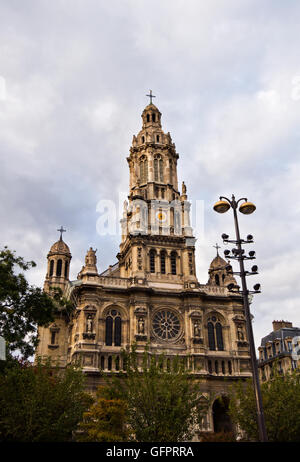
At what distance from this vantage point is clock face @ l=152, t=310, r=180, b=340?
46688 millimetres

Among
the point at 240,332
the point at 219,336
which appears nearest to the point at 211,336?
the point at 219,336

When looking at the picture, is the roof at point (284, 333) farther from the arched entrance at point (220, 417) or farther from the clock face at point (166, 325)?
the clock face at point (166, 325)

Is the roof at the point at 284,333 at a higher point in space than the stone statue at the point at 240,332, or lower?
higher

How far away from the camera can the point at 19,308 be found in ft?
88.8

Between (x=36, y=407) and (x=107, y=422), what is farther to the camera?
(x=107, y=422)

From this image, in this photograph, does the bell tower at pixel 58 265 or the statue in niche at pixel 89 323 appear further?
the bell tower at pixel 58 265

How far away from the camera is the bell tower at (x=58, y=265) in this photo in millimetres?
60406

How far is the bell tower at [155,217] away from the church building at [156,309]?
0.13 meters

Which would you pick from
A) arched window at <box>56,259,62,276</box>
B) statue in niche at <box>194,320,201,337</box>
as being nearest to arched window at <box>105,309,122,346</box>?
statue in niche at <box>194,320,201,337</box>

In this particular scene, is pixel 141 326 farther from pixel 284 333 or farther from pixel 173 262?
pixel 284 333

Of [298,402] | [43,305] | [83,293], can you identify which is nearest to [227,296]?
[83,293]

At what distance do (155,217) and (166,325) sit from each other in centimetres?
1431

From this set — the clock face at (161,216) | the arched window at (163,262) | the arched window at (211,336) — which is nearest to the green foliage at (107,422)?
the arched window at (211,336)
